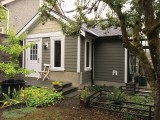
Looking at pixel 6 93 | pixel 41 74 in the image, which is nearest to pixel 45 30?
pixel 41 74

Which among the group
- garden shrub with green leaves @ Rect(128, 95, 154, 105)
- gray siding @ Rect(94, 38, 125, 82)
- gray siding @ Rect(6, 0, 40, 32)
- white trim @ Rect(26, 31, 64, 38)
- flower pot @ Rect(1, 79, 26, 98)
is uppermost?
gray siding @ Rect(6, 0, 40, 32)

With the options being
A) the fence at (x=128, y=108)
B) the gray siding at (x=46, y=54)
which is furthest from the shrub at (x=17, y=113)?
the gray siding at (x=46, y=54)

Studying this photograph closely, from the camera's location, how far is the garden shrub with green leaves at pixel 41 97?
6645 millimetres

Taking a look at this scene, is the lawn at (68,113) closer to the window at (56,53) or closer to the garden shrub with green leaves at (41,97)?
the garden shrub with green leaves at (41,97)

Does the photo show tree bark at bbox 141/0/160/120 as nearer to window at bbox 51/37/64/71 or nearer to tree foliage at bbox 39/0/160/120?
tree foliage at bbox 39/0/160/120

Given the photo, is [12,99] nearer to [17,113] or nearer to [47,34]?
[17,113]

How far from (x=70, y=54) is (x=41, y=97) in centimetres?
372

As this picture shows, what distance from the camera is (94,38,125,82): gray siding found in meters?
10.6

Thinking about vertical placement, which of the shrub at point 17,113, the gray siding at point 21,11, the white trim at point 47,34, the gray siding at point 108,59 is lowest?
the shrub at point 17,113

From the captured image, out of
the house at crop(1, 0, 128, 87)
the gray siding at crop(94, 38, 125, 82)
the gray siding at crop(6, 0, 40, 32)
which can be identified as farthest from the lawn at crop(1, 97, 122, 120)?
the gray siding at crop(6, 0, 40, 32)

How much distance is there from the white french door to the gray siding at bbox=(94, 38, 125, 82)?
11.3 ft

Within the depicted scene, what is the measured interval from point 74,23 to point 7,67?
3.17 m

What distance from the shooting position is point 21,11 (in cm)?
1675

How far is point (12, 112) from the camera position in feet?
19.2
